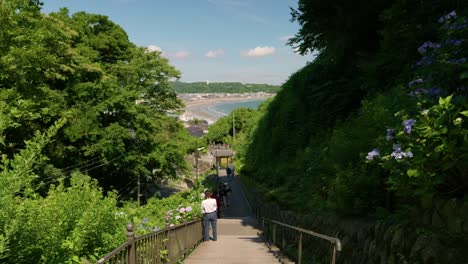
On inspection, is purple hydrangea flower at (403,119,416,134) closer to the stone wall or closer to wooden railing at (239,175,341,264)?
the stone wall

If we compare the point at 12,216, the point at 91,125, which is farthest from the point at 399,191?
the point at 91,125

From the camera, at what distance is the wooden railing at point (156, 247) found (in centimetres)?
412

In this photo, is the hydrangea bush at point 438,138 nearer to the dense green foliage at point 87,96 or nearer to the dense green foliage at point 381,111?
the dense green foliage at point 381,111

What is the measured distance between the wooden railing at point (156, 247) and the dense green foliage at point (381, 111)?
3.00m

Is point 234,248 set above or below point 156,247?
below

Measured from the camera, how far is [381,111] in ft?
23.4

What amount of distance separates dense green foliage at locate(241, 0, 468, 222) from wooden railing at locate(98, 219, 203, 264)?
300 centimetres

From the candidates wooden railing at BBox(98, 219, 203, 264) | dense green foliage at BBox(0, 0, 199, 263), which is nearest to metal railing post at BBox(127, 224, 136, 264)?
wooden railing at BBox(98, 219, 203, 264)

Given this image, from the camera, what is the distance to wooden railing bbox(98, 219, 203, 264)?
4.12 meters

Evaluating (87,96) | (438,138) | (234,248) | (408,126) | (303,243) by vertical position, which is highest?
(87,96)

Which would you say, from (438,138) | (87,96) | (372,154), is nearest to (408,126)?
(438,138)

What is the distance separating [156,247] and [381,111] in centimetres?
456

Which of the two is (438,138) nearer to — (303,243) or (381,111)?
(381,111)

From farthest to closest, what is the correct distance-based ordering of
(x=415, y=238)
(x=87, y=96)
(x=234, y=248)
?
(x=87, y=96) → (x=234, y=248) → (x=415, y=238)
